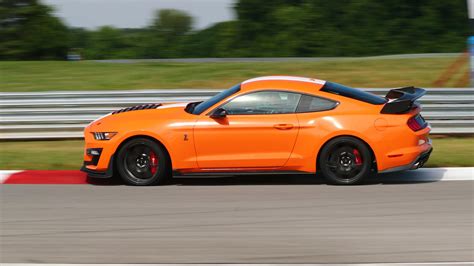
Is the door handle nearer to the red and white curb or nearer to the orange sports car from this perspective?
the orange sports car

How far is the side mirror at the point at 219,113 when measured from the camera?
9.03 m

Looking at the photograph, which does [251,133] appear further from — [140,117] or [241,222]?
[241,222]

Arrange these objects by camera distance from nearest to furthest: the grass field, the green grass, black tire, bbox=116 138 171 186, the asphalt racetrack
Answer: the asphalt racetrack → black tire, bbox=116 138 171 186 → the green grass → the grass field

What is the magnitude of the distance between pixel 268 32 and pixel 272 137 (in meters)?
33.7

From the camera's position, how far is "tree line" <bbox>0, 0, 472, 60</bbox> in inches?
1417

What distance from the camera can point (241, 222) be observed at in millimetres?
7348

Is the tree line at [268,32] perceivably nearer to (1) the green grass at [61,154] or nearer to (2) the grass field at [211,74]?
(2) the grass field at [211,74]

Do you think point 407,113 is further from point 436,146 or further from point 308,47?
point 308,47

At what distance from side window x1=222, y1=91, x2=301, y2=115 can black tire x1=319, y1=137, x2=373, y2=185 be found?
2.08ft

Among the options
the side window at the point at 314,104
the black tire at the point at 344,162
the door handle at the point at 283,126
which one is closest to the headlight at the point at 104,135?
the door handle at the point at 283,126

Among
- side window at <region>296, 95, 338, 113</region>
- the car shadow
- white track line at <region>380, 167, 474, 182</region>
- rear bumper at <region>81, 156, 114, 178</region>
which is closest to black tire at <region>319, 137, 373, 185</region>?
the car shadow

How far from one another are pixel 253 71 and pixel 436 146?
688cm

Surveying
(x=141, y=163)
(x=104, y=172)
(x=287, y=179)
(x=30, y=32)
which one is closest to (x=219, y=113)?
(x=141, y=163)

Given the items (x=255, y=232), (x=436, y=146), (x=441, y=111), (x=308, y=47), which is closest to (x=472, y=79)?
(x=441, y=111)
